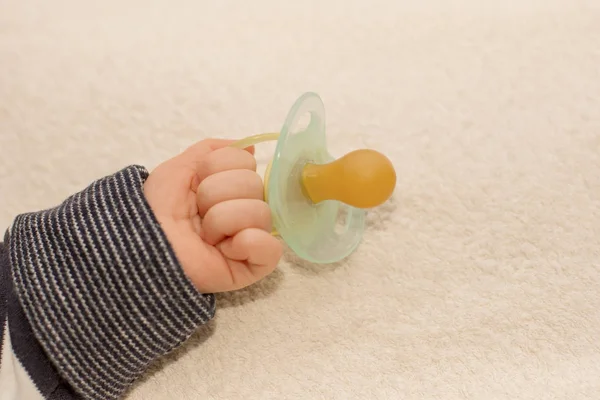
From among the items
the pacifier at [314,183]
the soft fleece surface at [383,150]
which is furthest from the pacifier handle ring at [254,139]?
the soft fleece surface at [383,150]

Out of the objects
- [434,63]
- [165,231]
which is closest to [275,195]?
[165,231]

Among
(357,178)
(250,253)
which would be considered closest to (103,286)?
(250,253)

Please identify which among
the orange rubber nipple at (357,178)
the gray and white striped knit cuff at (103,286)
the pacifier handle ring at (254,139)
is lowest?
the gray and white striped knit cuff at (103,286)

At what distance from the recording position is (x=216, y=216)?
58cm

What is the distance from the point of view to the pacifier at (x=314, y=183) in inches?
22.1

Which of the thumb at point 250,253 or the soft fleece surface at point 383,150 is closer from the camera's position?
the thumb at point 250,253

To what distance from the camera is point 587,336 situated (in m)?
0.68

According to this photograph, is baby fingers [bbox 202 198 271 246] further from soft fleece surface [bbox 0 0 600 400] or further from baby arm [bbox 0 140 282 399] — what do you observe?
soft fleece surface [bbox 0 0 600 400]

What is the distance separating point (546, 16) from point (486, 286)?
345 millimetres

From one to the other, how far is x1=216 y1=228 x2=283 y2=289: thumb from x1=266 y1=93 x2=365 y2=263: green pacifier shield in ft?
0.06

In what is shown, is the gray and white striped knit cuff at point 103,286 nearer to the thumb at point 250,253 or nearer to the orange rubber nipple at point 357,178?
the thumb at point 250,253

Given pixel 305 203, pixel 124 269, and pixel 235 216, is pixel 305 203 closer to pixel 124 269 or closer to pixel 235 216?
pixel 235 216

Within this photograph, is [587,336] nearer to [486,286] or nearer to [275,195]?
[486,286]

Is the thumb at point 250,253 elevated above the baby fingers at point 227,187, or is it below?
below
